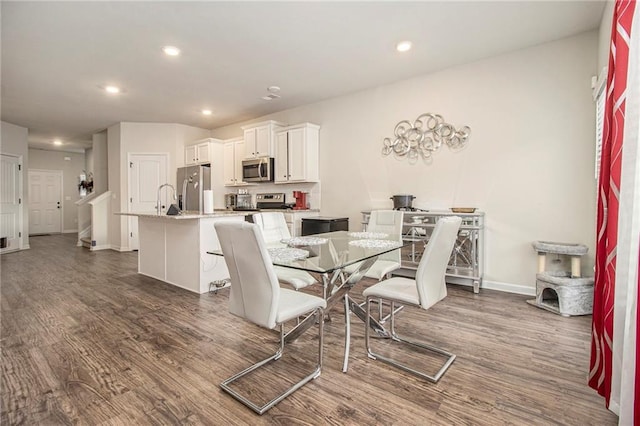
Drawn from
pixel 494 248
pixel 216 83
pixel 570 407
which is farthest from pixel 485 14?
pixel 216 83

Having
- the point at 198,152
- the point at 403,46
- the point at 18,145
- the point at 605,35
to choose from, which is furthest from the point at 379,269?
the point at 18,145

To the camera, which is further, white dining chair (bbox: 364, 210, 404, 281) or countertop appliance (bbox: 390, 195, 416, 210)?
countertop appliance (bbox: 390, 195, 416, 210)

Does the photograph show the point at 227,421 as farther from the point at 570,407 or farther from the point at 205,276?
the point at 205,276

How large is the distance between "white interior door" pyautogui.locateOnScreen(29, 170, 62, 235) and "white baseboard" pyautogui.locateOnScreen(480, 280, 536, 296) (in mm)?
12153

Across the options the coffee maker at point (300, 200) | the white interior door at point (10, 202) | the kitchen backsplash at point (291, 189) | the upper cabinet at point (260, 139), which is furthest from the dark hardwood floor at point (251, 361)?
the white interior door at point (10, 202)

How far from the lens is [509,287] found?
356 centimetres

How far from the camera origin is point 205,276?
3.61 m

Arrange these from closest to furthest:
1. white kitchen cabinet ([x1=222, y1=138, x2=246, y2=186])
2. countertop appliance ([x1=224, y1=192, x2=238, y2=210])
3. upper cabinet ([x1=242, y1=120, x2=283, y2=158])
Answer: upper cabinet ([x1=242, y1=120, x2=283, y2=158]), white kitchen cabinet ([x1=222, y1=138, x2=246, y2=186]), countertop appliance ([x1=224, y1=192, x2=238, y2=210])

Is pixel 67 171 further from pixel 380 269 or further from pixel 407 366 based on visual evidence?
pixel 407 366

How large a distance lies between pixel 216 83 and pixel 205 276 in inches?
105

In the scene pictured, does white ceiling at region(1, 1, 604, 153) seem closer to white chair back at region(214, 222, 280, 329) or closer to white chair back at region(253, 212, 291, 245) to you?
white chair back at region(253, 212, 291, 245)

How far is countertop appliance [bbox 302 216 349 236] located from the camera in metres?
4.48

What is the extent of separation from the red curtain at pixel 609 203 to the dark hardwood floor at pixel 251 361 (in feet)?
0.95

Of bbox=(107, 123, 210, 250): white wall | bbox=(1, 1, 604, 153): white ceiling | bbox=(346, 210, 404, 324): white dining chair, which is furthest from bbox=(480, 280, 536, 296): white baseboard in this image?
bbox=(107, 123, 210, 250): white wall
